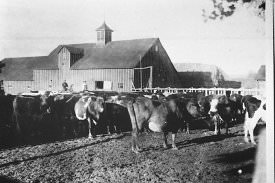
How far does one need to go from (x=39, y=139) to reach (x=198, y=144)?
275 cm

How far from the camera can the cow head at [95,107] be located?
17.5 ft

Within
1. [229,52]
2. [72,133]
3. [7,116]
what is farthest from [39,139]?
[229,52]

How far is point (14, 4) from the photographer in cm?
413

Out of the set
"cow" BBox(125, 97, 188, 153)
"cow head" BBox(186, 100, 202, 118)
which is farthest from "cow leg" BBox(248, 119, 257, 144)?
"cow" BBox(125, 97, 188, 153)

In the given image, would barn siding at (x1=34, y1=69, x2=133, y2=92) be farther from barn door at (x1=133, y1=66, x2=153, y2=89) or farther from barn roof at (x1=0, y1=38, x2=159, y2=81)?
barn door at (x1=133, y1=66, x2=153, y2=89)

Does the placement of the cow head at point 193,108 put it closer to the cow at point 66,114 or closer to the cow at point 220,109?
the cow at point 220,109

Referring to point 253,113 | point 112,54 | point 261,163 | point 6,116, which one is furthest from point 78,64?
point 261,163

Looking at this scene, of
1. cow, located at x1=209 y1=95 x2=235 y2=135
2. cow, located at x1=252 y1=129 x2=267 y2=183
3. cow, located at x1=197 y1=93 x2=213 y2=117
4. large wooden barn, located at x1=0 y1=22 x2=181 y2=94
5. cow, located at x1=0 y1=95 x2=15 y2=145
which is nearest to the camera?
cow, located at x1=252 y1=129 x2=267 y2=183

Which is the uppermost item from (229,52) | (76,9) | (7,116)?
(76,9)

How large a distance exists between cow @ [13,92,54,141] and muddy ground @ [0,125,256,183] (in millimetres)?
985

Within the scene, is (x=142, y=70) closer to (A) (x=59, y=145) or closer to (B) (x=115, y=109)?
(B) (x=115, y=109)

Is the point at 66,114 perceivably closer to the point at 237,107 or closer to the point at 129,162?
the point at 129,162

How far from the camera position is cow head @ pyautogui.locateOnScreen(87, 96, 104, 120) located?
5.34 meters

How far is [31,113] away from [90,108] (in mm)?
1194
